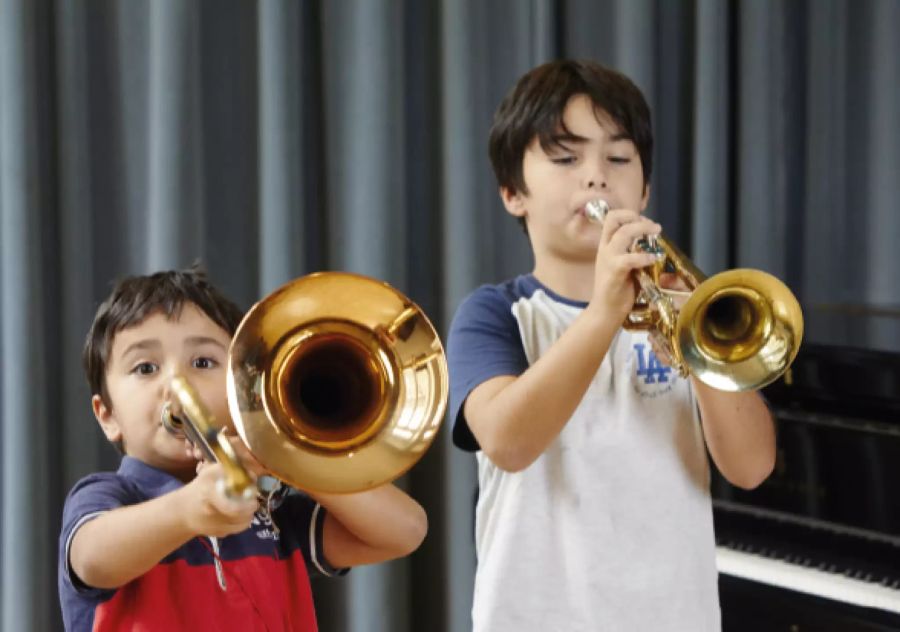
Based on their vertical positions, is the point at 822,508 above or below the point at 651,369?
below

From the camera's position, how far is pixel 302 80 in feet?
8.04

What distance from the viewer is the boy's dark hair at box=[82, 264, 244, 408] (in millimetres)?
1233

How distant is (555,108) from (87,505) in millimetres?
756

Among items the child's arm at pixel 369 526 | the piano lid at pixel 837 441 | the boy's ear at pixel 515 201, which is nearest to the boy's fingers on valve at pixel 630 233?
the boy's ear at pixel 515 201

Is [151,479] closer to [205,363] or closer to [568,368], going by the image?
[205,363]

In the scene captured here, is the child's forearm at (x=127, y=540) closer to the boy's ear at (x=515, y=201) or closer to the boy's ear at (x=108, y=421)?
the boy's ear at (x=108, y=421)

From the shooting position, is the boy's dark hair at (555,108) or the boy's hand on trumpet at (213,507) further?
the boy's dark hair at (555,108)

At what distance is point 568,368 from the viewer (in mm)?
1348

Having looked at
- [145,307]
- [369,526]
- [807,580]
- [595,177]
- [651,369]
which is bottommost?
[807,580]

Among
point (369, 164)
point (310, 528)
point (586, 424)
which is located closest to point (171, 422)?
point (310, 528)

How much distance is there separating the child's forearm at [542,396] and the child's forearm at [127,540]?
44 centimetres

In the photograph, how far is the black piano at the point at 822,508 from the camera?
1.81 metres

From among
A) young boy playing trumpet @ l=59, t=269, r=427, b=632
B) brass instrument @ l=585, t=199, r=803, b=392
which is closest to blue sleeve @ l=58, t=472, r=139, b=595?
young boy playing trumpet @ l=59, t=269, r=427, b=632

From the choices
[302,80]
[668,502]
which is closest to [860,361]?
[668,502]
